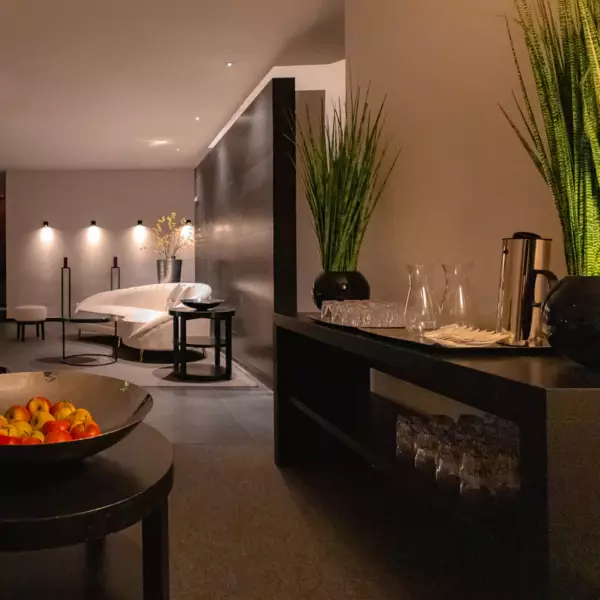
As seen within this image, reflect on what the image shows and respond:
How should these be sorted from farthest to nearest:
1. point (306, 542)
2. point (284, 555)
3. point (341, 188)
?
point (341, 188), point (306, 542), point (284, 555)

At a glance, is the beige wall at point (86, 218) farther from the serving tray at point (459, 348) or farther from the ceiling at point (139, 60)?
the serving tray at point (459, 348)

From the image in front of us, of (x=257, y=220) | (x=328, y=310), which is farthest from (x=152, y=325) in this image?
(x=328, y=310)

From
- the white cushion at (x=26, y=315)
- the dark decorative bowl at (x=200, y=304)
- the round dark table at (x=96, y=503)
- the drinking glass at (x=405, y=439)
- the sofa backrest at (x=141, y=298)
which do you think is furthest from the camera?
the white cushion at (x=26, y=315)

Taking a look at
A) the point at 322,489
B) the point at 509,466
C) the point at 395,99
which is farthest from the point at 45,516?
the point at 395,99

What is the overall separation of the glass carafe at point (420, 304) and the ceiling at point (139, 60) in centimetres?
279

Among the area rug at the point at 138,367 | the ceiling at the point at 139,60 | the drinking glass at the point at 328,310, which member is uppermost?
the ceiling at the point at 139,60

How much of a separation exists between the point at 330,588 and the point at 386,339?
78cm

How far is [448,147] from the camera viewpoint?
2.53m

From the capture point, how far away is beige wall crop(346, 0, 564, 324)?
2.13 metres

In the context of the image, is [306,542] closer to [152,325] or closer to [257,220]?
[257,220]

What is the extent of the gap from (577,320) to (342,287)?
1589 millimetres

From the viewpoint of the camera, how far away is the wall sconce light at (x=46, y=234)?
10992 millimetres

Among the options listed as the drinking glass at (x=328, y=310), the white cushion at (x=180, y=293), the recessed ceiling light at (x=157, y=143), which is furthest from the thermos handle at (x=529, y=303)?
the recessed ceiling light at (x=157, y=143)

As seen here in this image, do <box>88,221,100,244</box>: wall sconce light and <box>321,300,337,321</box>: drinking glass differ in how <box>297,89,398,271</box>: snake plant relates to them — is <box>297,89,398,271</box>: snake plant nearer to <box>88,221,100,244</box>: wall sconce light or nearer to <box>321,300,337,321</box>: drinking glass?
<box>321,300,337,321</box>: drinking glass
